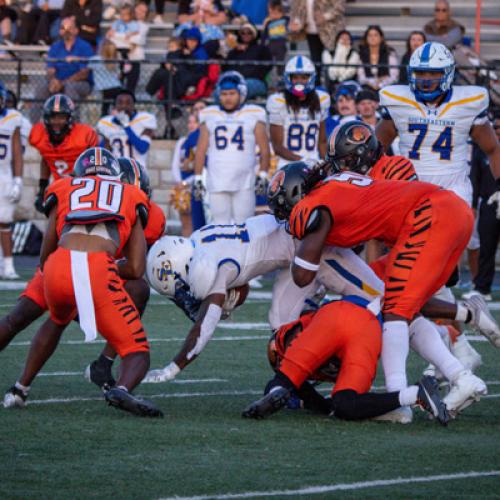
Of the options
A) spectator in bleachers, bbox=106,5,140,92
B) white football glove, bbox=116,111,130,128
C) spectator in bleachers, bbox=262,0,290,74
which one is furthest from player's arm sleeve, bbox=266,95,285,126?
spectator in bleachers, bbox=106,5,140,92

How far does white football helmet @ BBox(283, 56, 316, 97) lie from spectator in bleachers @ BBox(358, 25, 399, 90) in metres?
3.20

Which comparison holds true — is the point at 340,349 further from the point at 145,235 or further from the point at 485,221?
the point at 485,221

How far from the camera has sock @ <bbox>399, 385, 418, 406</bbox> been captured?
5.55 m

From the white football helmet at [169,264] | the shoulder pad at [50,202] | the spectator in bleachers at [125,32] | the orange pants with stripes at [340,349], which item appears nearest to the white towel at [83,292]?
the shoulder pad at [50,202]

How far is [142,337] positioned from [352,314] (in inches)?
36.9

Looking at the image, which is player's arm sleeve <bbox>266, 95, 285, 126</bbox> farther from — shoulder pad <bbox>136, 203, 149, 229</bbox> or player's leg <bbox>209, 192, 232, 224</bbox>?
shoulder pad <bbox>136, 203, 149, 229</bbox>

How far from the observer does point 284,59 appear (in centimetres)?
1683

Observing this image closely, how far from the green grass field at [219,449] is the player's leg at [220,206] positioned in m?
5.41

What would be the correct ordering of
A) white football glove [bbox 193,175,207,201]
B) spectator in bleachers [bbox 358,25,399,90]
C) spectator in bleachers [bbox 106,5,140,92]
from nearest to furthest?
white football glove [bbox 193,175,207,201] → spectator in bleachers [bbox 358,25,399,90] → spectator in bleachers [bbox 106,5,140,92]

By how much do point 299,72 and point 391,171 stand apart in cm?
552

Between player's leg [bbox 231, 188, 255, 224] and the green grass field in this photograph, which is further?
player's leg [bbox 231, 188, 255, 224]

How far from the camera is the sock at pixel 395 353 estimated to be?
19.0 ft

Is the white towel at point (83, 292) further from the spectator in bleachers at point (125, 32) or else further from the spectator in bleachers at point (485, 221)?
the spectator in bleachers at point (125, 32)

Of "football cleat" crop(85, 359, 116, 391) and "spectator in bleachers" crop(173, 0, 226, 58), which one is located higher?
"spectator in bleachers" crop(173, 0, 226, 58)
